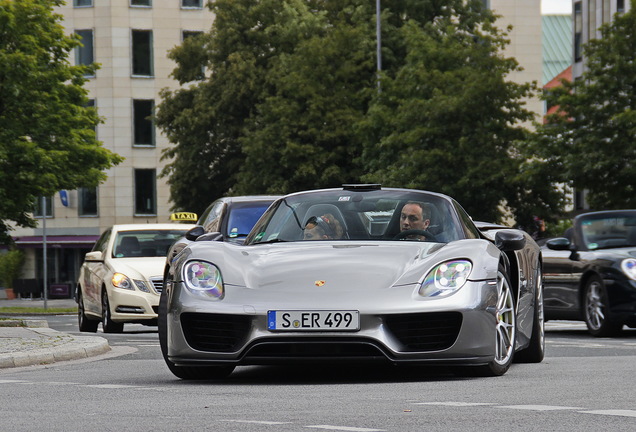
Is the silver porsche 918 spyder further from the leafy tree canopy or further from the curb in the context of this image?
the leafy tree canopy

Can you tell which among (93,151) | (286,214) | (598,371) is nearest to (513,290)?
(598,371)

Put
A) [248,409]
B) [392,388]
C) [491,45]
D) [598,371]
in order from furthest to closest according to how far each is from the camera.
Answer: [491,45] < [598,371] < [392,388] < [248,409]

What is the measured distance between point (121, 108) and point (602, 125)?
44.9 meters

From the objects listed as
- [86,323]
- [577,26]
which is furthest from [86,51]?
[86,323]

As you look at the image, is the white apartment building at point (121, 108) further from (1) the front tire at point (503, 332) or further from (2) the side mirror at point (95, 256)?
(1) the front tire at point (503, 332)

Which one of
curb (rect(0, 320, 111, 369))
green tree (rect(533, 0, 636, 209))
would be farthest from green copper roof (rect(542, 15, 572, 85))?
curb (rect(0, 320, 111, 369))

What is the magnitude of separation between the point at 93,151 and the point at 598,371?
31.8m

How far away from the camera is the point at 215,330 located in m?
9.90

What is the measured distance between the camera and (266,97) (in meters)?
57.6

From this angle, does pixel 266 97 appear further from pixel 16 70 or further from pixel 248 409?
pixel 248 409

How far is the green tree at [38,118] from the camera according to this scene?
4041 centimetres

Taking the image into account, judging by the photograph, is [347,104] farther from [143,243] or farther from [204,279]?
[204,279]

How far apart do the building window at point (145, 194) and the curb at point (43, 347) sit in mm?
61107

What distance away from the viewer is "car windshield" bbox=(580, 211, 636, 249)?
19172 mm
